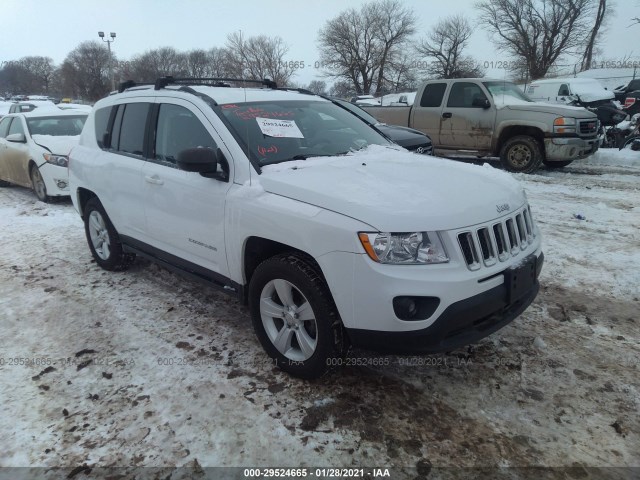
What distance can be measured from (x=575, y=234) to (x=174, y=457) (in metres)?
5.40

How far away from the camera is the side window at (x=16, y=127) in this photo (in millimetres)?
8920

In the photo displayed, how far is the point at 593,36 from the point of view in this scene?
1801 inches

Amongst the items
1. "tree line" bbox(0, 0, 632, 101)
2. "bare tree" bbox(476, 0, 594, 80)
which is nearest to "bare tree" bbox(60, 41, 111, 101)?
"tree line" bbox(0, 0, 632, 101)

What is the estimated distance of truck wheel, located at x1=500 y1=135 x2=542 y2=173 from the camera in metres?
9.59

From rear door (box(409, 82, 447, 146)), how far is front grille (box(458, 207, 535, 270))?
8231 millimetres

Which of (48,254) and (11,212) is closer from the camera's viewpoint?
(48,254)

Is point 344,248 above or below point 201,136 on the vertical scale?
below

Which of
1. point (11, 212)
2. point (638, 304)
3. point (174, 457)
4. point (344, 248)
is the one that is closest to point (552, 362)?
point (638, 304)

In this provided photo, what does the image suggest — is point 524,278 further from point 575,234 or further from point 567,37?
point 567,37

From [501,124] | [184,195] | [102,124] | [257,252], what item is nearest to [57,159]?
[102,124]

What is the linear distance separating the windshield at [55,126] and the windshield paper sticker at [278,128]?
7.17m

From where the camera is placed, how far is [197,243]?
3549 millimetres

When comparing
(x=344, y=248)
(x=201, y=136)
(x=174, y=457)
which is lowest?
(x=174, y=457)

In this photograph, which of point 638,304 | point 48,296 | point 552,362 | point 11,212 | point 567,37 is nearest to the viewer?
point 552,362
